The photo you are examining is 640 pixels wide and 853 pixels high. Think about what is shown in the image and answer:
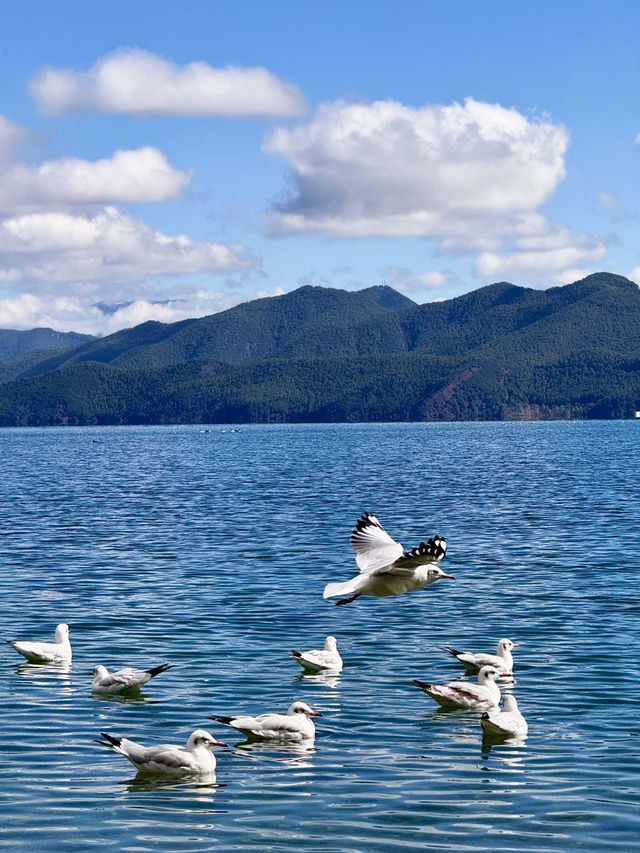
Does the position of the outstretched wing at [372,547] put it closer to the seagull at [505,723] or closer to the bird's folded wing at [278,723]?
the bird's folded wing at [278,723]

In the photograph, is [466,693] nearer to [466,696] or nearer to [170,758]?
[466,696]

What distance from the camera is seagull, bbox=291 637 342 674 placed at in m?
26.1

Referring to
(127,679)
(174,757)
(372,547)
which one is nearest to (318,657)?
(127,679)

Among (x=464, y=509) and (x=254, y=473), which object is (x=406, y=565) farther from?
(x=254, y=473)

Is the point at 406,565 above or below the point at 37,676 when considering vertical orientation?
above

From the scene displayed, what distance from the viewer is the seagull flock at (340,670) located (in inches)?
752

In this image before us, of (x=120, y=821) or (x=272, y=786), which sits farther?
(x=272, y=786)

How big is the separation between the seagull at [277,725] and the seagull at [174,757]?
1500mm

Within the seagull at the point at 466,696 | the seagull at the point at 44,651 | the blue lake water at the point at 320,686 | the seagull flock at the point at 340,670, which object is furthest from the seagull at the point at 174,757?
the seagull at the point at 44,651

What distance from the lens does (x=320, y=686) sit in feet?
82.7

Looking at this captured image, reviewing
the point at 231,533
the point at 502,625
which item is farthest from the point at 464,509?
the point at 502,625

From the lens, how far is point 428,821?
17391 mm

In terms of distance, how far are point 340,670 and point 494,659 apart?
3.16 metres

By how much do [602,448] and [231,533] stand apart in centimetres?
12954
